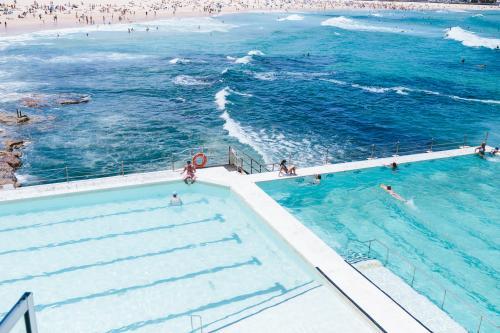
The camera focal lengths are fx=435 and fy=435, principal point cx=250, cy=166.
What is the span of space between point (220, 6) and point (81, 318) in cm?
13004

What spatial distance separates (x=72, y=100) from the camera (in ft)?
122

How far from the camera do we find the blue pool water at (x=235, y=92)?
29.2 m

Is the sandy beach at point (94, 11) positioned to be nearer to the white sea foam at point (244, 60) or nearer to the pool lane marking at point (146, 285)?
the white sea foam at point (244, 60)

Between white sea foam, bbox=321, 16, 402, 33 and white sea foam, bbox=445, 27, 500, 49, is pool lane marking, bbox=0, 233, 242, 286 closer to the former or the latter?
white sea foam, bbox=445, 27, 500, 49

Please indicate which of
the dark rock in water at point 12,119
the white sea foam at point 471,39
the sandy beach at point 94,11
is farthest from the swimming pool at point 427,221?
the sandy beach at point 94,11

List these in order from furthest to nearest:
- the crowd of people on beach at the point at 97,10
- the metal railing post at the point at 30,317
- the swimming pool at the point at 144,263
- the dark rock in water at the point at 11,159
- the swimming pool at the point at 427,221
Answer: the crowd of people on beach at the point at 97,10
the dark rock in water at the point at 11,159
the swimming pool at the point at 427,221
the swimming pool at the point at 144,263
the metal railing post at the point at 30,317

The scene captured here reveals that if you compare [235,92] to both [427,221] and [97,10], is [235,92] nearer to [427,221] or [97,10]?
[427,221]

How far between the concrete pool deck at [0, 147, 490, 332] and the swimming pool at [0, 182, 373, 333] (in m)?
0.28

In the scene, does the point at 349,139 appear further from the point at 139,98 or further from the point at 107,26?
the point at 107,26

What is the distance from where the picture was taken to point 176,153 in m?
26.9

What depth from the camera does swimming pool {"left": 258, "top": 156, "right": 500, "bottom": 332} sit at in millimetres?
12914

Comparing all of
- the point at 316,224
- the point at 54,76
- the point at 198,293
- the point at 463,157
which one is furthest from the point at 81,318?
the point at 54,76

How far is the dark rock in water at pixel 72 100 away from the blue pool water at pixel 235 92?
0.66 meters

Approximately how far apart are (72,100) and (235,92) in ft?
48.2
